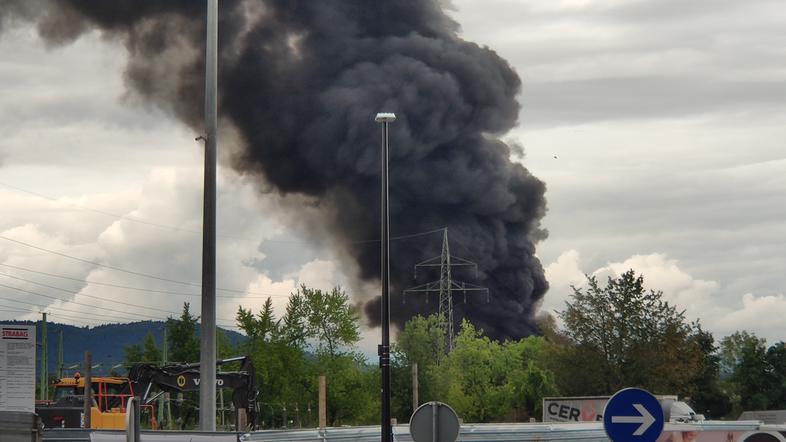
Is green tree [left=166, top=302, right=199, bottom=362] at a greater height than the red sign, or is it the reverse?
green tree [left=166, top=302, right=199, bottom=362]

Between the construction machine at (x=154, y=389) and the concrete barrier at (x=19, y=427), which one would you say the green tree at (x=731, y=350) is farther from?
the concrete barrier at (x=19, y=427)

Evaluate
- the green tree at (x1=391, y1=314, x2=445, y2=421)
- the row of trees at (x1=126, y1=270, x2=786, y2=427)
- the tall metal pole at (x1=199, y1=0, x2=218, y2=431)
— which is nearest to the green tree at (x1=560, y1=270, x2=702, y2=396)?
the row of trees at (x1=126, y1=270, x2=786, y2=427)

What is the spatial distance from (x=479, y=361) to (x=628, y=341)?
58.5 ft

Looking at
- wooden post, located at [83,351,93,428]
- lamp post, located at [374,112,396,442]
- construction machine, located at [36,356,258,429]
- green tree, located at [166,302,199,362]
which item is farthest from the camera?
green tree, located at [166,302,199,362]

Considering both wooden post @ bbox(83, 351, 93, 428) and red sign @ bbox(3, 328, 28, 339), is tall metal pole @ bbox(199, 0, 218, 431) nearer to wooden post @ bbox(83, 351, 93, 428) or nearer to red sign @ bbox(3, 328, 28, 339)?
red sign @ bbox(3, 328, 28, 339)

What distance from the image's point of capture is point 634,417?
10.9m

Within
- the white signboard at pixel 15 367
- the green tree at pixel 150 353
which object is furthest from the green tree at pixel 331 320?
the white signboard at pixel 15 367

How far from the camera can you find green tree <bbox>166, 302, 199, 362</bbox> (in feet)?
281

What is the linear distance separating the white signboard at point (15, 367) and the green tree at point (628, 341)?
48.0 metres

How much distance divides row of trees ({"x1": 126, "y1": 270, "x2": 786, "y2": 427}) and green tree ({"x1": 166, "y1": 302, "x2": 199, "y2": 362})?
0.07 metres

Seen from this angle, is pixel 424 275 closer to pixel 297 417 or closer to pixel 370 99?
pixel 370 99

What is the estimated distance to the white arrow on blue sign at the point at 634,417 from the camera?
10867mm

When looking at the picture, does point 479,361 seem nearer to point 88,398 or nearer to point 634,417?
point 88,398

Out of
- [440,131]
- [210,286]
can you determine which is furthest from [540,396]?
[210,286]
